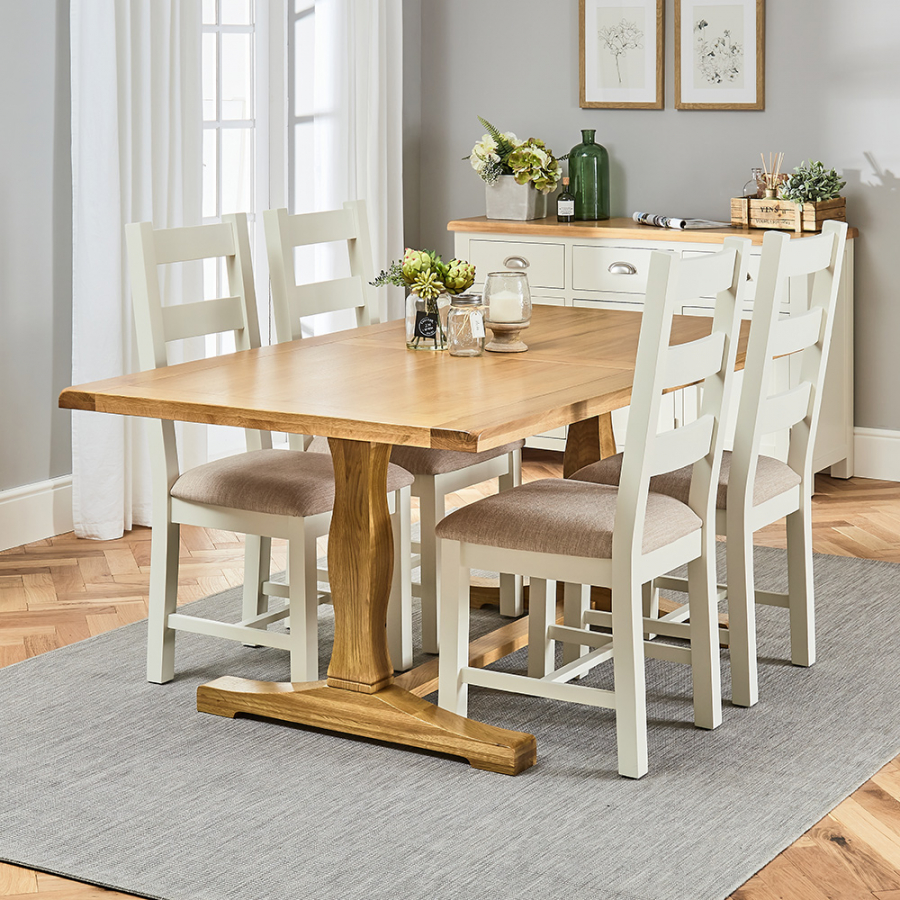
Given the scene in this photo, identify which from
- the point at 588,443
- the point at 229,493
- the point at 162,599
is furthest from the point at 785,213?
the point at 162,599

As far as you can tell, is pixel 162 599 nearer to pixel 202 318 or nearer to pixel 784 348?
pixel 202 318

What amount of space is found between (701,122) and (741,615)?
2.89 meters

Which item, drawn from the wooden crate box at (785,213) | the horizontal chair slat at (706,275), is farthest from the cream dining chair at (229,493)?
the wooden crate box at (785,213)

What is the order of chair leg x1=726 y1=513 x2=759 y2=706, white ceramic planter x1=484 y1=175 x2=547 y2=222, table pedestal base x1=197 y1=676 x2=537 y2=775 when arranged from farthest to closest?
1. white ceramic planter x1=484 y1=175 x2=547 y2=222
2. chair leg x1=726 y1=513 x2=759 y2=706
3. table pedestal base x1=197 y1=676 x2=537 y2=775

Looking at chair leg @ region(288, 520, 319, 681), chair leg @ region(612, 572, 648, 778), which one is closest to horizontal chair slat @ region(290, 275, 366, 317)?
chair leg @ region(288, 520, 319, 681)

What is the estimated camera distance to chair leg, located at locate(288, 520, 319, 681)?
3.02 metres

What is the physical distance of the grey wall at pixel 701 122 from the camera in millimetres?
5062

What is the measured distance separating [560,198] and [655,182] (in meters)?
0.40

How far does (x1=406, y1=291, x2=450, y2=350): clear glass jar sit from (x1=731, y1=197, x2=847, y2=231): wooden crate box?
2.12 m

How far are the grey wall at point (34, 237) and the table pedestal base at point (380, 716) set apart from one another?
67.0 inches

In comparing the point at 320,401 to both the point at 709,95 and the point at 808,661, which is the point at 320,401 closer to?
the point at 808,661

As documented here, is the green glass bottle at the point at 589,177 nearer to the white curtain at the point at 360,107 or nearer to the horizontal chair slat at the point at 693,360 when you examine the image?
the white curtain at the point at 360,107

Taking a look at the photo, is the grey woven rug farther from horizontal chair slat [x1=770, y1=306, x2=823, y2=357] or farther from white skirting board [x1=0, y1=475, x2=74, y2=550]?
white skirting board [x1=0, y1=475, x2=74, y2=550]

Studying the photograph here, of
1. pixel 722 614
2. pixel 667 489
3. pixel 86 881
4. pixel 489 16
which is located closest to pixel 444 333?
pixel 667 489
